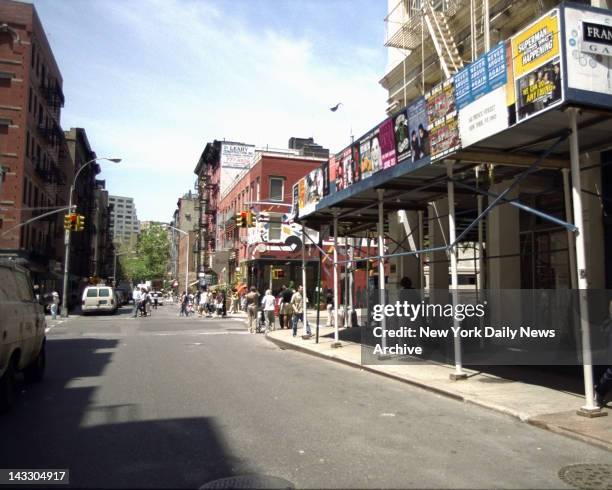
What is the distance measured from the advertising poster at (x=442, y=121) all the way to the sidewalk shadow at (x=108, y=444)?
6006 millimetres

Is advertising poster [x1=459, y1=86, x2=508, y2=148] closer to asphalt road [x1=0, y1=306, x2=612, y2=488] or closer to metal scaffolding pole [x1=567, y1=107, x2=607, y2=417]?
metal scaffolding pole [x1=567, y1=107, x2=607, y2=417]

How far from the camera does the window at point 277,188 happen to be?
1592 inches

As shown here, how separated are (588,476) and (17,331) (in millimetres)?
7702

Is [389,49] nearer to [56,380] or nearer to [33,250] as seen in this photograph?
[56,380]

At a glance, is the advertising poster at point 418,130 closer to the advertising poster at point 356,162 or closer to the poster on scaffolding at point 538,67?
the advertising poster at point 356,162

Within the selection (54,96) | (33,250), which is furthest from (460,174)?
(54,96)

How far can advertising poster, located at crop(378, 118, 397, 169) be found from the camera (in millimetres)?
11359

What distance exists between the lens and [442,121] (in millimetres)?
9578

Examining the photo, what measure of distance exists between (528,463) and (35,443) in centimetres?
548

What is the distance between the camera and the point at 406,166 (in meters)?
10.8

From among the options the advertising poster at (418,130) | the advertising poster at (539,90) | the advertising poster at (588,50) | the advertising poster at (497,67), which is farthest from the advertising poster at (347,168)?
the advertising poster at (588,50)

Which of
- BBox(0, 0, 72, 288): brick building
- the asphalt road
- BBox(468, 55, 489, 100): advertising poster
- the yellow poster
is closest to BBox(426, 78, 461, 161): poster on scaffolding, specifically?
BBox(468, 55, 489, 100): advertising poster

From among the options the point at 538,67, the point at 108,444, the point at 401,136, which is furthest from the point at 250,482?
the point at 401,136

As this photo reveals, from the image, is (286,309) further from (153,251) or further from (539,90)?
(153,251)
